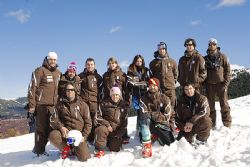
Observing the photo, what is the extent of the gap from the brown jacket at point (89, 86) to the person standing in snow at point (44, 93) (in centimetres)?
72

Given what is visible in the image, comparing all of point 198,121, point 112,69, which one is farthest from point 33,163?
point 198,121

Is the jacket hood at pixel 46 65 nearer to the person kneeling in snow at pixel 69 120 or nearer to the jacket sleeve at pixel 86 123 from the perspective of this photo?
the person kneeling in snow at pixel 69 120

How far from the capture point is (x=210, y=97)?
973cm

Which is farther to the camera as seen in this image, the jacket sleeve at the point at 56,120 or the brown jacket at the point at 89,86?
the brown jacket at the point at 89,86

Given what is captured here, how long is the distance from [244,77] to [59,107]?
5186cm

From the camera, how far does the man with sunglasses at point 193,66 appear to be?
30.3 feet

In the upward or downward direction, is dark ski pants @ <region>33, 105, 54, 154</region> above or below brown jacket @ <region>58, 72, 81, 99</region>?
below

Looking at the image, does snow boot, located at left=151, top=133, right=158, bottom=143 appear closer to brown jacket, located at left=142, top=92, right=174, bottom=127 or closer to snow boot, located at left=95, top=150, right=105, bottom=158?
brown jacket, located at left=142, top=92, right=174, bottom=127

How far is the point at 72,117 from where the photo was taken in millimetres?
7922

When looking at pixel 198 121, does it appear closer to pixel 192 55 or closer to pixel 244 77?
pixel 192 55

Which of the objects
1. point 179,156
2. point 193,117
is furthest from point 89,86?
point 179,156

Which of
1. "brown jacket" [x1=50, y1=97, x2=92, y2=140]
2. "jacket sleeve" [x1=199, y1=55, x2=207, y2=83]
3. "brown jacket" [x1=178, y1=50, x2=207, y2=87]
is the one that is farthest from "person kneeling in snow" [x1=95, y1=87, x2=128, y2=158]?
"jacket sleeve" [x1=199, y1=55, x2=207, y2=83]

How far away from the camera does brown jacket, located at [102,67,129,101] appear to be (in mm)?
8984

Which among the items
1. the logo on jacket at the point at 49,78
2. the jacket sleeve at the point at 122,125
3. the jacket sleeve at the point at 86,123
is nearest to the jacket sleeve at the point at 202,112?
the jacket sleeve at the point at 122,125
